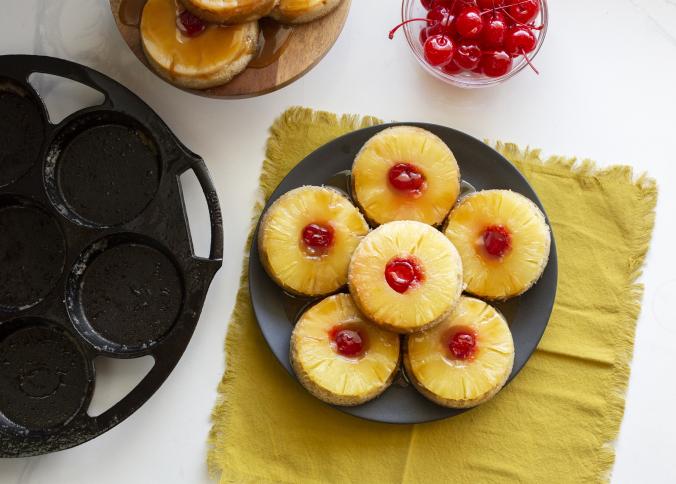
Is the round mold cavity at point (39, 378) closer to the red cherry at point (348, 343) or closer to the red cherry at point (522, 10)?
the red cherry at point (348, 343)

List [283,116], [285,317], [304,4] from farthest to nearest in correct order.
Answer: [283,116] < [285,317] < [304,4]

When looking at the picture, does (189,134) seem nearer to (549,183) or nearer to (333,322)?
(333,322)

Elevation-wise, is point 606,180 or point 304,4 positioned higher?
point 304,4

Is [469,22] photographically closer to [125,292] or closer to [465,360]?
[465,360]


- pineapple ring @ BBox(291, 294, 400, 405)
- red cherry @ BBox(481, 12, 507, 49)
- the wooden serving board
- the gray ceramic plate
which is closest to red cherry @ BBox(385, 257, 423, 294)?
pineapple ring @ BBox(291, 294, 400, 405)

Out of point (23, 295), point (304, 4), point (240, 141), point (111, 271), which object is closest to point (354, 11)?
point (304, 4)

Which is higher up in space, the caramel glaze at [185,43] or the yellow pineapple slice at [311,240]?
the caramel glaze at [185,43]

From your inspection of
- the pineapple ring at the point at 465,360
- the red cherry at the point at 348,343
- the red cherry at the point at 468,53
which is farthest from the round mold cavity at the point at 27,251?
the red cherry at the point at 468,53
